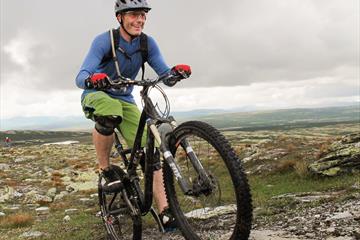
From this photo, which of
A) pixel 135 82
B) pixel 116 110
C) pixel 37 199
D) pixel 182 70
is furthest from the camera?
pixel 37 199

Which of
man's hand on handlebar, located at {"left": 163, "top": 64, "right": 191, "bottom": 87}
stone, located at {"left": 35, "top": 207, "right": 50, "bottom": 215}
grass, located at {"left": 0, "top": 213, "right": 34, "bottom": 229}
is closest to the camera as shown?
man's hand on handlebar, located at {"left": 163, "top": 64, "right": 191, "bottom": 87}

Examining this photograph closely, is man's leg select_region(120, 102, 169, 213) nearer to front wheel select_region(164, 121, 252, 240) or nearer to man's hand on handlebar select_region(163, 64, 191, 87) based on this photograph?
front wheel select_region(164, 121, 252, 240)

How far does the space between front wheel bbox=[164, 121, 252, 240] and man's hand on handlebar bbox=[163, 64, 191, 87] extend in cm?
99

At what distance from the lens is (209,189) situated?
17.2ft

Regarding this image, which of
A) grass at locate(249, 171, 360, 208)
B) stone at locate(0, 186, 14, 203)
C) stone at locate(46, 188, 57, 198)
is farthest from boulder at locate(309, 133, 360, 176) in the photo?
stone at locate(0, 186, 14, 203)

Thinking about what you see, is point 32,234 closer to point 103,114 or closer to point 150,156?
point 103,114

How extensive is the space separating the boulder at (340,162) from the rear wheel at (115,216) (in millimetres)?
10058

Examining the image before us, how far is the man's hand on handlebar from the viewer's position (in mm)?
6148

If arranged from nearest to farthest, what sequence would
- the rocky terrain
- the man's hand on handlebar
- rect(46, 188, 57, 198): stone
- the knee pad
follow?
the man's hand on handlebar, the knee pad, the rocky terrain, rect(46, 188, 57, 198): stone

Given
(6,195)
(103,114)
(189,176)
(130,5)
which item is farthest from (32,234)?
(6,195)

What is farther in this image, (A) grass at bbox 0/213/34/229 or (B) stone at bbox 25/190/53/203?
(B) stone at bbox 25/190/53/203

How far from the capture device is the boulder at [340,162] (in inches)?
603

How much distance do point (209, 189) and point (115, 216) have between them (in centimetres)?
306

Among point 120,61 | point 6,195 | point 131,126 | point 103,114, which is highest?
point 120,61
